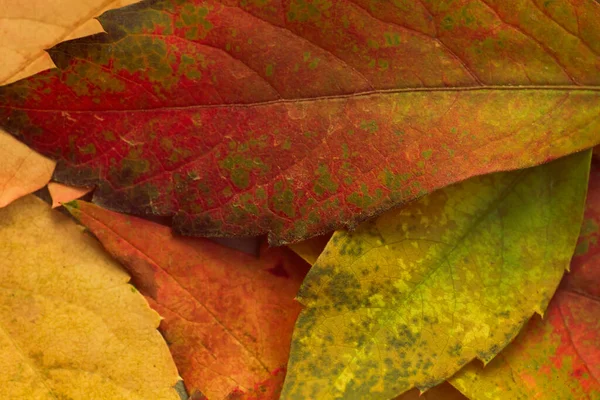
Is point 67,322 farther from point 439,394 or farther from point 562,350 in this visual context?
point 562,350

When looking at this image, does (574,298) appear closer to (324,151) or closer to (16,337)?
(324,151)

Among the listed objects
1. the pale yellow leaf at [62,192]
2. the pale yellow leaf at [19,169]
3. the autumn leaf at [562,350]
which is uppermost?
the pale yellow leaf at [19,169]

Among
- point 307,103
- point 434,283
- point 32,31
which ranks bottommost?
point 434,283

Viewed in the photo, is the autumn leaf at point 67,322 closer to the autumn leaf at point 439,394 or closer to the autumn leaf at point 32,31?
the autumn leaf at point 32,31

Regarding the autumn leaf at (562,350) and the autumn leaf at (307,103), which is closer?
the autumn leaf at (307,103)

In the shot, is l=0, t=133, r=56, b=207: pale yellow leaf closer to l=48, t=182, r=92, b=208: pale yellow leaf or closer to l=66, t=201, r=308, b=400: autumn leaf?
l=48, t=182, r=92, b=208: pale yellow leaf

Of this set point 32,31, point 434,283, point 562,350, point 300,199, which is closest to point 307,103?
point 300,199

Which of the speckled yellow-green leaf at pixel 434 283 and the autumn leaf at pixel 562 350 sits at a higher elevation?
the speckled yellow-green leaf at pixel 434 283

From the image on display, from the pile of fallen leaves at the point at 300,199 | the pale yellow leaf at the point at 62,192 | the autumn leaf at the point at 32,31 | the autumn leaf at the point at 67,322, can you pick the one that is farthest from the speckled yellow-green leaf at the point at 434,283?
the autumn leaf at the point at 32,31
